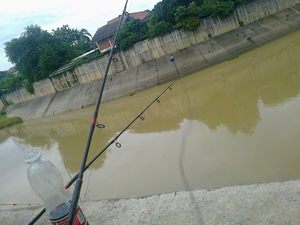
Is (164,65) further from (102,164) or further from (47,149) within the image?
(102,164)

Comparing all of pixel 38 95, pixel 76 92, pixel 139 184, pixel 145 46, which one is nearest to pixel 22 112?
pixel 38 95

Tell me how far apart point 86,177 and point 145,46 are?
16.2 meters

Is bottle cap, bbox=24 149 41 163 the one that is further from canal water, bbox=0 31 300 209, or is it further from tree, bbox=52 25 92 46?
tree, bbox=52 25 92 46

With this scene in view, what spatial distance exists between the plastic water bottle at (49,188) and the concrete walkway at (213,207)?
3.58 ft

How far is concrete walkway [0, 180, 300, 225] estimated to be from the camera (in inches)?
86.1

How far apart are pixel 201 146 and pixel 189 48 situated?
1538 cm

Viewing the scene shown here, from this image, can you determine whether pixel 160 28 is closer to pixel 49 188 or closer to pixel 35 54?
pixel 35 54

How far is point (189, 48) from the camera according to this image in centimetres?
1934

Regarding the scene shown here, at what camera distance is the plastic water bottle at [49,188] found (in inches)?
74.0

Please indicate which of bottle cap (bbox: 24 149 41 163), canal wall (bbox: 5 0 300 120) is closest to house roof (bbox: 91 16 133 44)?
canal wall (bbox: 5 0 300 120)

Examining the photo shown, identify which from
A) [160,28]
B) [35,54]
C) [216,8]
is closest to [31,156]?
[160,28]

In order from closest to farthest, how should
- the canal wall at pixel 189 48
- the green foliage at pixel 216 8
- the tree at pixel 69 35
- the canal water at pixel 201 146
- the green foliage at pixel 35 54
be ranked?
the canal water at pixel 201 146
the canal wall at pixel 189 48
the green foliage at pixel 216 8
the green foliage at pixel 35 54
the tree at pixel 69 35

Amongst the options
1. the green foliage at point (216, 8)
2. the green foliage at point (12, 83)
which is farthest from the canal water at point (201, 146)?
A: the green foliage at point (12, 83)

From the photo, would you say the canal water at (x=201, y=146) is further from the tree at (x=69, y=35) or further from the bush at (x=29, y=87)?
the tree at (x=69, y=35)
